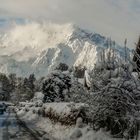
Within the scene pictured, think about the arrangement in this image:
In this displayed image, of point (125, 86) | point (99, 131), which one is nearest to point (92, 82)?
point (125, 86)

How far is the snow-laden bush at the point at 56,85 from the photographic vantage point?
4559 cm

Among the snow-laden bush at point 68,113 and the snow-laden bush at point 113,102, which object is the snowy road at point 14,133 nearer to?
the snow-laden bush at point 68,113

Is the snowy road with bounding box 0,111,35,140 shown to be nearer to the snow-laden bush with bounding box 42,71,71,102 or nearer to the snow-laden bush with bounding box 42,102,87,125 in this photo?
the snow-laden bush with bounding box 42,102,87,125

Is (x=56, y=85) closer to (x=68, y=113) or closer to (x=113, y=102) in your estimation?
(x=68, y=113)

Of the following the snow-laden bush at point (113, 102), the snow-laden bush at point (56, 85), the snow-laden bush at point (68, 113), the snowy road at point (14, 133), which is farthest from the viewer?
the snow-laden bush at point (56, 85)

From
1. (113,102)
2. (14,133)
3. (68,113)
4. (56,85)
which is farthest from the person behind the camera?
(56,85)

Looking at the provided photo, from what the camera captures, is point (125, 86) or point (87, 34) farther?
point (125, 86)

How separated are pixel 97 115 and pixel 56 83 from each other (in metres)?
25.2

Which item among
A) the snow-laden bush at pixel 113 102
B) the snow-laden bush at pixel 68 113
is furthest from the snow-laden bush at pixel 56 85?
the snow-laden bush at pixel 113 102

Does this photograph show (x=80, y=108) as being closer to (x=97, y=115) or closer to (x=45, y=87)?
(x=97, y=115)

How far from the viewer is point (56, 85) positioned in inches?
1793

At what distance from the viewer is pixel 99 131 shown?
21.1 meters

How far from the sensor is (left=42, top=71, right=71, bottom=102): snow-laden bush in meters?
45.6

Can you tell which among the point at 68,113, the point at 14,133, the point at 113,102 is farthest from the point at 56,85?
the point at 113,102
